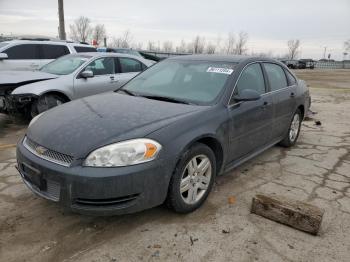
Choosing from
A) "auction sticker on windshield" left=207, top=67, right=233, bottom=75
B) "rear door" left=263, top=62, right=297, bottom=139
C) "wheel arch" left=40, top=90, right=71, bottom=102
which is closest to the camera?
"auction sticker on windshield" left=207, top=67, right=233, bottom=75

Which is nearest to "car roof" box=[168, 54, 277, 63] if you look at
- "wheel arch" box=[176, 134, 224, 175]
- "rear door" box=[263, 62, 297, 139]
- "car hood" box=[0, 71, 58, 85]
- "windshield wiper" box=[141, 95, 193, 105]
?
"rear door" box=[263, 62, 297, 139]

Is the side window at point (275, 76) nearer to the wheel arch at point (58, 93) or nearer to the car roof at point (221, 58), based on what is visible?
the car roof at point (221, 58)

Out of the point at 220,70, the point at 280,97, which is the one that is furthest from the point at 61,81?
the point at 280,97

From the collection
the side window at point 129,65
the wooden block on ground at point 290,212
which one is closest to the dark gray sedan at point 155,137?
the wooden block on ground at point 290,212

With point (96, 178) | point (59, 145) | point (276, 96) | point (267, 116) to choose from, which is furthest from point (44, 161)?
point (276, 96)

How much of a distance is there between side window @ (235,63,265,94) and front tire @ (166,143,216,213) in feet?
3.23

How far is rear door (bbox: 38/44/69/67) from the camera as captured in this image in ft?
31.6

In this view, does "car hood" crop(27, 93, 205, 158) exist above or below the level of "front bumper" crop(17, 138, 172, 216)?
above

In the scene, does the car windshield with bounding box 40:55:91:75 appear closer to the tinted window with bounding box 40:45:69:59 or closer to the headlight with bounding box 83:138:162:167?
the tinted window with bounding box 40:45:69:59

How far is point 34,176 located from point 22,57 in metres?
7.62

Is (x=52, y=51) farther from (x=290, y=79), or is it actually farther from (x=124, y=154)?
(x=124, y=154)

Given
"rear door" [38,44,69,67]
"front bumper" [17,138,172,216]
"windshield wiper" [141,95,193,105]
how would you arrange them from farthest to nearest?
"rear door" [38,44,69,67] → "windshield wiper" [141,95,193,105] → "front bumper" [17,138,172,216]

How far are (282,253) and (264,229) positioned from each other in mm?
359

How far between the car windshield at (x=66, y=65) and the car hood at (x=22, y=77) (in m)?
0.23
